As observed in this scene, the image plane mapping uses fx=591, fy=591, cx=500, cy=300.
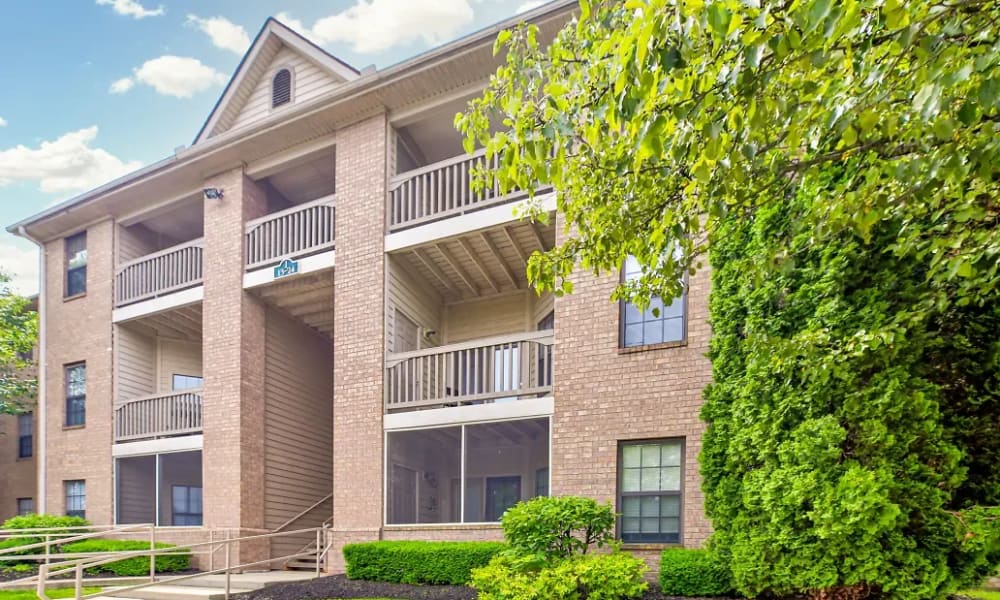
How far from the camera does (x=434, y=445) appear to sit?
501 inches

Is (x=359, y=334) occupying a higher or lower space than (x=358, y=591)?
higher

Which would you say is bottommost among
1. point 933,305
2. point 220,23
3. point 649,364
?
point 649,364

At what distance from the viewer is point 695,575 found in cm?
718

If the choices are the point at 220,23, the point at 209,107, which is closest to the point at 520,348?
the point at 209,107

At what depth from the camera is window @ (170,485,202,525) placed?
1486cm

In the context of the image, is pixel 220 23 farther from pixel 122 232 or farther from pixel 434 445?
pixel 434 445

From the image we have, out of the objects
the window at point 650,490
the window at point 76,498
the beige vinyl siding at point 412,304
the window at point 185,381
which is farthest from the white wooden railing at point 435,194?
the window at point 76,498

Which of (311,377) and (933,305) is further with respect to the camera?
(311,377)

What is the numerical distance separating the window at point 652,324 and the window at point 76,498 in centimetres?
1332

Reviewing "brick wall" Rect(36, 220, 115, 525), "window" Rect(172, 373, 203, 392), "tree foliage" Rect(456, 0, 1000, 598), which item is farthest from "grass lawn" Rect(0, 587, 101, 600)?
"tree foliage" Rect(456, 0, 1000, 598)

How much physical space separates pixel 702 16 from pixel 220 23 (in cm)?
1642

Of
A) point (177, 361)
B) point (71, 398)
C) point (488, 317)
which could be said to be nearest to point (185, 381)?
point (177, 361)

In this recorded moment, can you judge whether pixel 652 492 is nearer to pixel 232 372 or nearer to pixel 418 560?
pixel 418 560

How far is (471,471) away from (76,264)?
37.7ft
